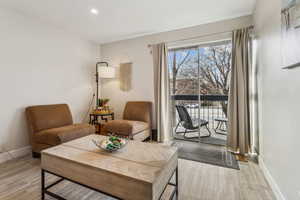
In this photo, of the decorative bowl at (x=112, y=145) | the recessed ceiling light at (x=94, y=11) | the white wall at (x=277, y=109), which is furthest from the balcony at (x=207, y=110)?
the recessed ceiling light at (x=94, y=11)

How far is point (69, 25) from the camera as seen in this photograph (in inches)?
120

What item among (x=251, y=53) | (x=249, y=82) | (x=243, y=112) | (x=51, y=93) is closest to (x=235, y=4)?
(x=251, y=53)

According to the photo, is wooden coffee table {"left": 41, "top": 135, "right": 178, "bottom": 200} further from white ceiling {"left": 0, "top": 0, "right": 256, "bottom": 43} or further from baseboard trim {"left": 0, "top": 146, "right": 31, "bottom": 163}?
white ceiling {"left": 0, "top": 0, "right": 256, "bottom": 43}

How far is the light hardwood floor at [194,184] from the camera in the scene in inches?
60.9

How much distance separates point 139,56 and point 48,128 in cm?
246

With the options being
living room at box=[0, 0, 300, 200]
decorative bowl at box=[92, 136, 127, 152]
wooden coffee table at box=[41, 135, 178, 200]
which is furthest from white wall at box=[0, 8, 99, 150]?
decorative bowl at box=[92, 136, 127, 152]

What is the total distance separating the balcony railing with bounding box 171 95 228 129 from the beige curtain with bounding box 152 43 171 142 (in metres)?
0.28

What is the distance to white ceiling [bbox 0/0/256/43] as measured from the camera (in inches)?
90.8

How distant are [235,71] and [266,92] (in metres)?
0.82

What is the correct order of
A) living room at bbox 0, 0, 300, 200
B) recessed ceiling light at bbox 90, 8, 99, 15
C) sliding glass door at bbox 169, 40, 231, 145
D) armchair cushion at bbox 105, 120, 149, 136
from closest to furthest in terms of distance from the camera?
living room at bbox 0, 0, 300, 200 < recessed ceiling light at bbox 90, 8, 99, 15 < armchair cushion at bbox 105, 120, 149, 136 < sliding glass door at bbox 169, 40, 231, 145

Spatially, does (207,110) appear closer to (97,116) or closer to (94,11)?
(97,116)

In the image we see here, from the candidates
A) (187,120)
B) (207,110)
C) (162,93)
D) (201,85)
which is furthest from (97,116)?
(207,110)

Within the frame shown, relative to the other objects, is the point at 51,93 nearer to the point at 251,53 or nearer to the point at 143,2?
the point at 143,2

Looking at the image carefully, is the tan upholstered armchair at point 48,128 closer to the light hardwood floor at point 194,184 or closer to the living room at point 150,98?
the living room at point 150,98
